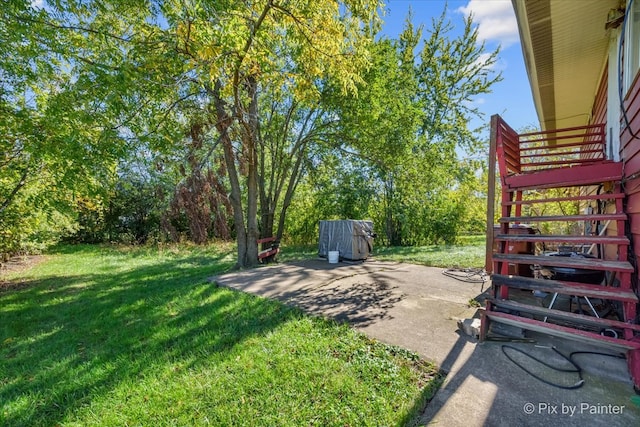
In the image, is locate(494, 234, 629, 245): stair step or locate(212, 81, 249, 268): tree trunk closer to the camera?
locate(494, 234, 629, 245): stair step

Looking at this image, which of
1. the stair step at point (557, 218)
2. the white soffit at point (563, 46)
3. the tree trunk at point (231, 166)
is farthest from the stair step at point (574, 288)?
the tree trunk at point (231, 166)

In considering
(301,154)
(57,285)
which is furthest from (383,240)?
(57,285)

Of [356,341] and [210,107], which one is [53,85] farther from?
[356,341]

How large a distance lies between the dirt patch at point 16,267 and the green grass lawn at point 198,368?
2192mm

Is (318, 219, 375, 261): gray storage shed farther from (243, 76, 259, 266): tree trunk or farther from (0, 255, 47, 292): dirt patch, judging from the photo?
(0, 255, 47, 292): dirt patch

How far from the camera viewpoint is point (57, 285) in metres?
5.56

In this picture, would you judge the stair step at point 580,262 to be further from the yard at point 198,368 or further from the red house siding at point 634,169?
the yard at point 198,368

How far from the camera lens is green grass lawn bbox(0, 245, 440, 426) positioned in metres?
1.80

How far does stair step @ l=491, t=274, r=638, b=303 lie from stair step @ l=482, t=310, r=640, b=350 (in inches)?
11.1

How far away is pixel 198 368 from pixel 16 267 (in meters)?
9.14

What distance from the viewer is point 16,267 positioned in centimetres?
764

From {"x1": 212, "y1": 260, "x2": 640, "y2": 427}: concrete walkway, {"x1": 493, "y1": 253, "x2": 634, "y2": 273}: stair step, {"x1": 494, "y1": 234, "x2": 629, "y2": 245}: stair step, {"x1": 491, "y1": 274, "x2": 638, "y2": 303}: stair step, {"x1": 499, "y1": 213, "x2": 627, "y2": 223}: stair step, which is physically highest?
{"x1": 499, "y1": 213, "x2": 627, "y2": 223}: stair step

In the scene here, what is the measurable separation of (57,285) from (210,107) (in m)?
4.75

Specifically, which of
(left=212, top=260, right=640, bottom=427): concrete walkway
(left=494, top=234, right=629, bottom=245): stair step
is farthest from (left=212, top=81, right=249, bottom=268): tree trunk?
(left=494, top=234, right=629, bottom=245): stair step
